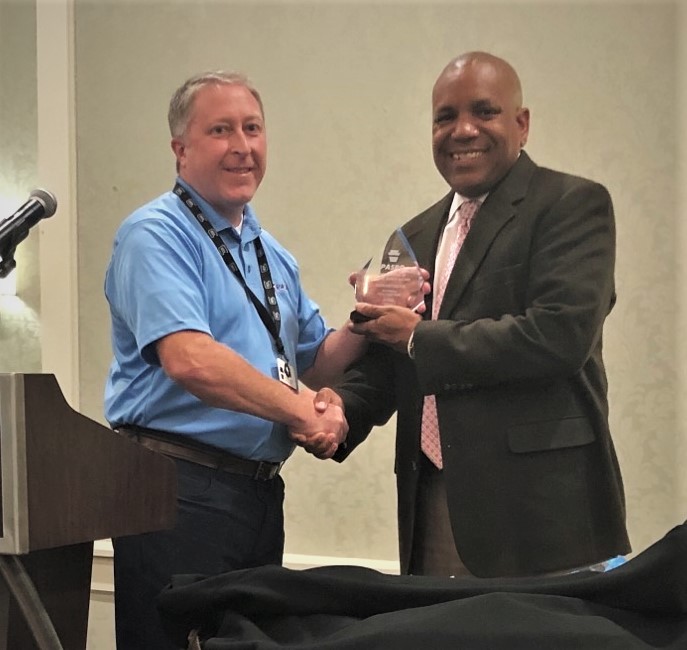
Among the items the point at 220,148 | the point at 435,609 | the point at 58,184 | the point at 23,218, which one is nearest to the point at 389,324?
the point at 220,148

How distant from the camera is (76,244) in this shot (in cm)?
253

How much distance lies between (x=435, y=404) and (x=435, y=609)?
0.96 metres

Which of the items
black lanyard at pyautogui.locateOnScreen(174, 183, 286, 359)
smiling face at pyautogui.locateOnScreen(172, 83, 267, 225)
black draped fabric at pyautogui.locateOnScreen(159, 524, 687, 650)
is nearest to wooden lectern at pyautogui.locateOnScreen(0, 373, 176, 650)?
black draped fabric at pyautogui.locateOnScreen(159, 524, 687, 650)

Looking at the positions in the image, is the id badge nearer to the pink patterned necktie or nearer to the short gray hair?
the pink patterned necktie

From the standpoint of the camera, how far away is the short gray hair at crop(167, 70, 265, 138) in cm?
184

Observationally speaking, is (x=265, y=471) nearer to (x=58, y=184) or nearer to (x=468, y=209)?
(x=468, y=209)

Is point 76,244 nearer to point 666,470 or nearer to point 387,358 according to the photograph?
point 387,358

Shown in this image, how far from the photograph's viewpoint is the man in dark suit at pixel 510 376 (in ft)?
5.39

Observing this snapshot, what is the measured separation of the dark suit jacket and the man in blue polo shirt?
1.02 ft

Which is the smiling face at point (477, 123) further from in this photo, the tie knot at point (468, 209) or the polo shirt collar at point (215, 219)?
the polo shirt collar at point (215, 219)

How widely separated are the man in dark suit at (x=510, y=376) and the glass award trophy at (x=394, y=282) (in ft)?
0.11

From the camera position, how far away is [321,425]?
173 centimetres

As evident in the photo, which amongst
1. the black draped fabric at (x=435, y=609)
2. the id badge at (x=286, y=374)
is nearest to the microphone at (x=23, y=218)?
the id badge at (x=286, y=374)

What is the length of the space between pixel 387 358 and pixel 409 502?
327 mm
